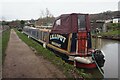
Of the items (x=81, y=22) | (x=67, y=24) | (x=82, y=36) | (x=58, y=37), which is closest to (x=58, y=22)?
(x=58, y=37)

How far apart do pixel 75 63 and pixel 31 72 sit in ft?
14.4

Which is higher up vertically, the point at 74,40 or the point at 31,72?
the point at 74,40

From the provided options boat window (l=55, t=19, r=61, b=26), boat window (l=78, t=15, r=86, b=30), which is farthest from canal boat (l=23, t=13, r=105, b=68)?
boat window (l=55, t=19, r=61, b=26)

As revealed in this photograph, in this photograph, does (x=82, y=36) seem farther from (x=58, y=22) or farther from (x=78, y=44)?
(x=58, y=22)

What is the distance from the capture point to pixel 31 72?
297 inches

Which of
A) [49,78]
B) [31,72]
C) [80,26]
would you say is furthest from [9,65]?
[80,26]

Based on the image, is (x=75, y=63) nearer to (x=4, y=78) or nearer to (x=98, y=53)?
(x=98, y=53)

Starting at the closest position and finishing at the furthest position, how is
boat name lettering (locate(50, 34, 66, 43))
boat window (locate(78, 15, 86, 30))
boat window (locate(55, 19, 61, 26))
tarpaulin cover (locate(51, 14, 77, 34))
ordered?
tarpaulin cover (locate(51, 14, 77, 34)) → boat window (locate(78, 15, 86, 30)) → boat name lettering (locate(50, 34, 66, 43)) → boat window (locate(55, 19, 61, 26))

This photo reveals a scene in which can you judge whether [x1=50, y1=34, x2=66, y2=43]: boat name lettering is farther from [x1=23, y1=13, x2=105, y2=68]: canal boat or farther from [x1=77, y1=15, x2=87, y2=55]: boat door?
[x1=77, y1=15, x2=87, y2=55]: boat door

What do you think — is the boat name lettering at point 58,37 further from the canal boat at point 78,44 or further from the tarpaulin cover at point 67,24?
the tarpaulin cover at point 67,24

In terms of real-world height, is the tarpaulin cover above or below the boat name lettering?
above

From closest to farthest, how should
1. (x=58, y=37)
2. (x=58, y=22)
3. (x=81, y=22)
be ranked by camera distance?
(x=81, y=22) → (x=58, y=37) → (x=58, y=22)

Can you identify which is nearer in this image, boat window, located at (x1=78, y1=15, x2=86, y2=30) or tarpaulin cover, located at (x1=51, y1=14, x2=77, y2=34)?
tarpaulin cover, located at (x1=51, y1=14, x2=77, y2=34)

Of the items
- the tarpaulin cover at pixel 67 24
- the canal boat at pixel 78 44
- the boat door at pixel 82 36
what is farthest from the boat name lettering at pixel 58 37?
the boat door at pixel 82 36
